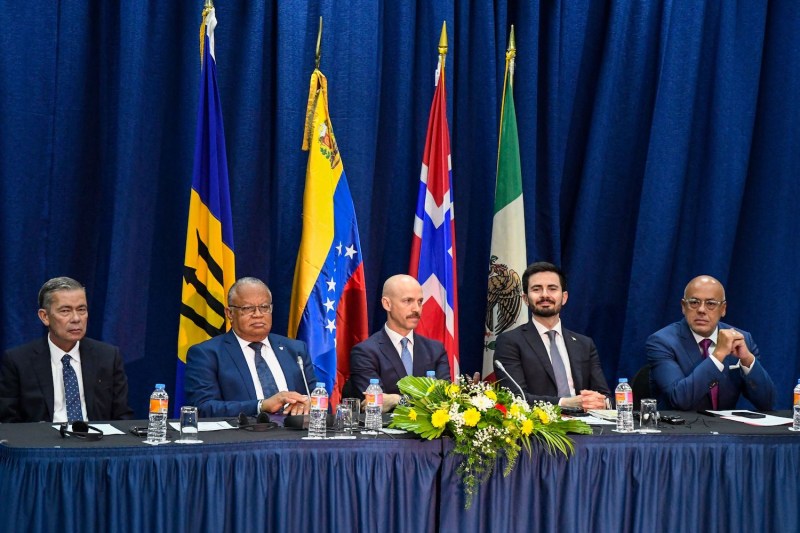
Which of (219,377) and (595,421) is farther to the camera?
(219,377)

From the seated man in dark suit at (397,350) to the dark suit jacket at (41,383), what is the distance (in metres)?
1.29

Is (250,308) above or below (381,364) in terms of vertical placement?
above

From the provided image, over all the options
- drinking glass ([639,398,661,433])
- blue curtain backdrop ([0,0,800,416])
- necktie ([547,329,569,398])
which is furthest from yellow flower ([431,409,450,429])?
blue curtain backdrop ([0,0,800,416])

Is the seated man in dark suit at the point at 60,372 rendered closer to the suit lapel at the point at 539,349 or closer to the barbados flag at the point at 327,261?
the barbados flag at the point at 327,261

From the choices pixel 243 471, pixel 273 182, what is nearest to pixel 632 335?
pixel 273 182

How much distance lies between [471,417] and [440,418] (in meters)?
0.13

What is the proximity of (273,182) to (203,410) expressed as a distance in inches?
82.8

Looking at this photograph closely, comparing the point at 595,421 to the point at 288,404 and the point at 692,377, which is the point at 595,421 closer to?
the point at 692,377

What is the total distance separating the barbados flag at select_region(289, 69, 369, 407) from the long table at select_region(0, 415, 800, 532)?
73.5 inches

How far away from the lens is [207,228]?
19.0 feet

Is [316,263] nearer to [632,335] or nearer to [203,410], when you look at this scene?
[203,410]

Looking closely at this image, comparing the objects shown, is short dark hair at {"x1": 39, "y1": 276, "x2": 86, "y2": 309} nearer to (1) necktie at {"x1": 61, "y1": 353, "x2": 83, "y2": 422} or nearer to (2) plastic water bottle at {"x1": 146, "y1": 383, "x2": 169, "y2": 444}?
(1) necktie at {"x1": 61, "y1": 353, "x2": 83, "y2": 422}

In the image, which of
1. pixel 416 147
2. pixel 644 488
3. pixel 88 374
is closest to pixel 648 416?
pixel 644 488

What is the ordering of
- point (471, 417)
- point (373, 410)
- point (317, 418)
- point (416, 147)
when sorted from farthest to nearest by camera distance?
point (416, 147)
point (373, 410)
point (317, 418)
point (471, 417)
